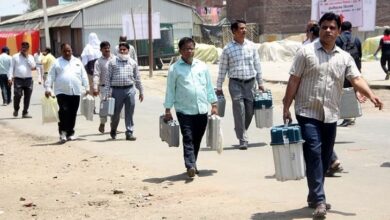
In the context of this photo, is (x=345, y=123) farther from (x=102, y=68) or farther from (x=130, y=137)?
(x=102, y=68)

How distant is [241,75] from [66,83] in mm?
3219

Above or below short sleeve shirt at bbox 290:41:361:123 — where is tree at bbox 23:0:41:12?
above

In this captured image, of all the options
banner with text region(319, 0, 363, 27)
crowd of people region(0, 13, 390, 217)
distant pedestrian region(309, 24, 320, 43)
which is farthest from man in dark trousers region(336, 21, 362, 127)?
banner with text region(319, 0, 363, 27)

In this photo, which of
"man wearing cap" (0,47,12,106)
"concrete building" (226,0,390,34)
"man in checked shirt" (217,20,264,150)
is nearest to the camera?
"man in checked shirt" (217,20,264,150)

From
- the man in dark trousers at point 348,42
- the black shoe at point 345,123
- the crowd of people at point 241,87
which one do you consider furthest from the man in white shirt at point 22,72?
the man in dark trousers at point 348,42

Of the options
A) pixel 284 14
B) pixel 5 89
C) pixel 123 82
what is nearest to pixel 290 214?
pixel 123 82

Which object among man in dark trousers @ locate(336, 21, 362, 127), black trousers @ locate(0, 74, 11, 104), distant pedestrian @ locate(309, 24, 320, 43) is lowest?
black trousers @ locate(0, 74, 11, 104)

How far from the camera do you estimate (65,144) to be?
40.3 feet

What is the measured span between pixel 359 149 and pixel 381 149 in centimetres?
32

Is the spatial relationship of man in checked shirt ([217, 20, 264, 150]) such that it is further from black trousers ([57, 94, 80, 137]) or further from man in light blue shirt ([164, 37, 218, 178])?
black trousers ([57, 94, 80, 137])

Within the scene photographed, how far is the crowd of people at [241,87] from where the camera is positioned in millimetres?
6137

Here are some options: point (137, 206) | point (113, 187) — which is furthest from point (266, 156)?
point (137, 206)

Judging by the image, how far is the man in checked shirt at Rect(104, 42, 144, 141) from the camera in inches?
475

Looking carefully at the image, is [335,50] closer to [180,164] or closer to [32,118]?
[180,164]
